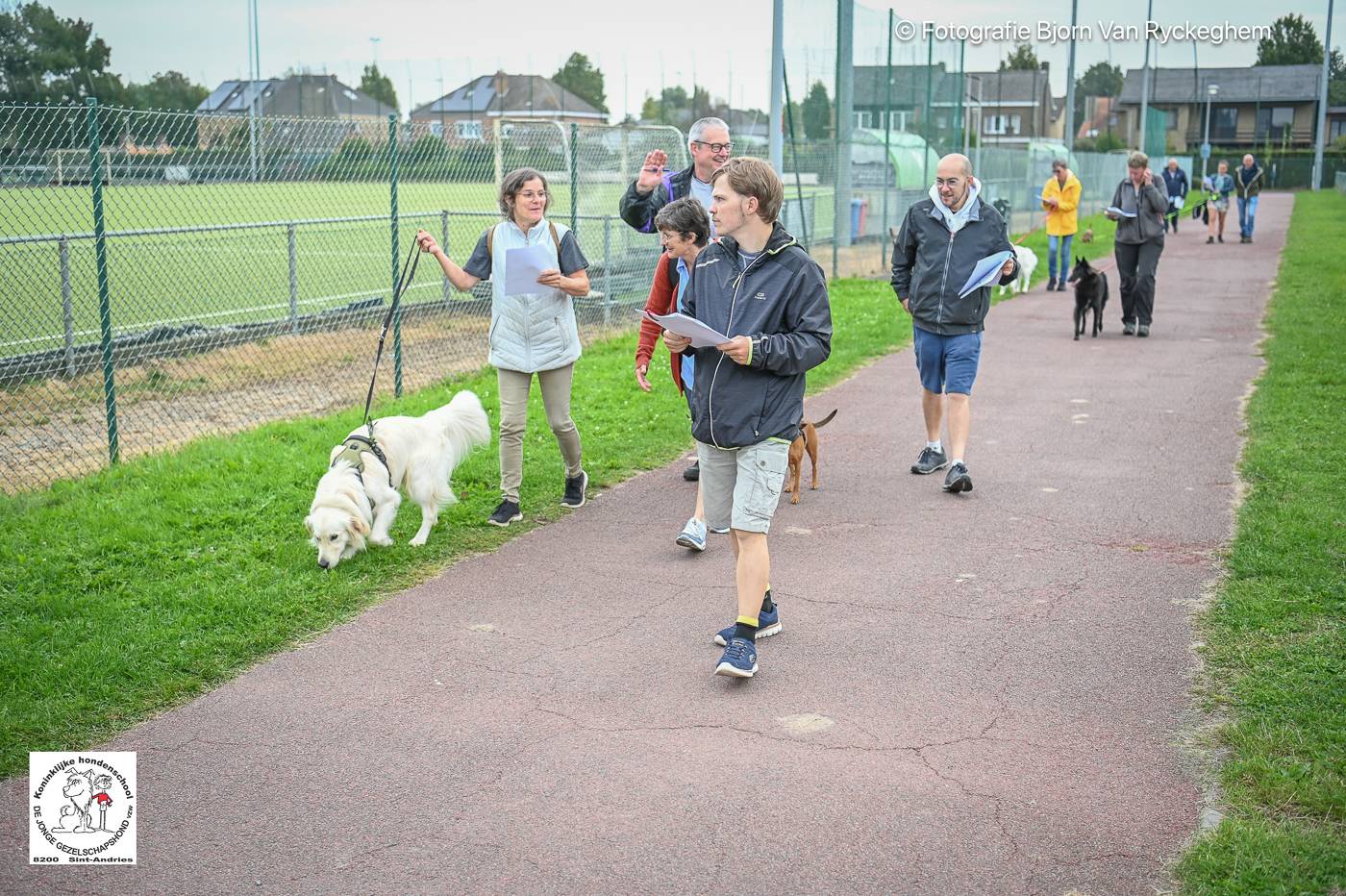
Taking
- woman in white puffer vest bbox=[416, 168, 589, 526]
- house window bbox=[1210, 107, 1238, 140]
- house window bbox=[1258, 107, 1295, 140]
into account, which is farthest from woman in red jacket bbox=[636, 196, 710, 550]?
house window bbox=[1210, 107, 1238, 140]

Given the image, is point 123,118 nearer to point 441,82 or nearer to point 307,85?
point 441,82

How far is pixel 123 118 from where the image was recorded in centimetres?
875

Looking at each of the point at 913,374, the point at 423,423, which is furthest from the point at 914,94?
the point at 423,423

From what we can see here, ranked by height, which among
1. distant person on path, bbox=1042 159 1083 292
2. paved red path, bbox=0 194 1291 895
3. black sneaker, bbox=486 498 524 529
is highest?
distant person on path, bbox=1042 159 1083 292

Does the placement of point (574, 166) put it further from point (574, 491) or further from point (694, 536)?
point (694, 536)

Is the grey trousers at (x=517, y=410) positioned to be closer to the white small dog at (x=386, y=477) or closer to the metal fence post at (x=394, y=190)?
the white small dog at (x=386, y=477)

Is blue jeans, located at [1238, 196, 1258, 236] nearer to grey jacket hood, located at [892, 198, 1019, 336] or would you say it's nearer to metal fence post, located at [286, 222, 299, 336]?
metal fence post, located at [286, 222, 299, 336]

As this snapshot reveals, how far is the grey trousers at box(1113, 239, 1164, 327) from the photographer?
14.3 metres

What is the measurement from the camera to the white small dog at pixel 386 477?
614 cm

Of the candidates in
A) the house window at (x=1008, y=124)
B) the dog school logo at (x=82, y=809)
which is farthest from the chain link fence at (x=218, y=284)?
the house window at (x=1008, y=124)

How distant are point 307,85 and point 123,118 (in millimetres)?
29306

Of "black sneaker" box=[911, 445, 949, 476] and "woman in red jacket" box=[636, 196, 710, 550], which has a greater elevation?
"woman in red jacket" box=[636, 196, 710, 550]

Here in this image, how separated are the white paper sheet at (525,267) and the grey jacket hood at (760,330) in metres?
2.13

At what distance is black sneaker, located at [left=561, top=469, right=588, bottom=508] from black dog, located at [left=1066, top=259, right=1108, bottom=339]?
8.86 m
